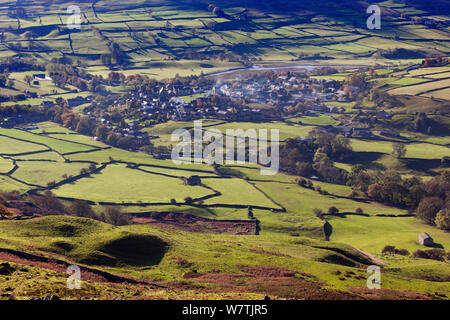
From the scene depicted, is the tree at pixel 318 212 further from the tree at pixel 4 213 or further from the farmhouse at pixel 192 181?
the tree at pixel 4 213

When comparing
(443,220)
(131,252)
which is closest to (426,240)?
(443,220)

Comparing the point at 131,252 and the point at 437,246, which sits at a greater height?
the point at 131,252

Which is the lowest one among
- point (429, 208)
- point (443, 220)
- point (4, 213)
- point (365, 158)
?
point (443, 220)

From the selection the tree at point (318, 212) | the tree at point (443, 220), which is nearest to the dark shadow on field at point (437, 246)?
the tree at point (443, 220)

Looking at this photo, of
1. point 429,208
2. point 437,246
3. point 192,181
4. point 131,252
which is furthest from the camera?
point 192,181

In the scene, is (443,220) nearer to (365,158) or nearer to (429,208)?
(429,208)

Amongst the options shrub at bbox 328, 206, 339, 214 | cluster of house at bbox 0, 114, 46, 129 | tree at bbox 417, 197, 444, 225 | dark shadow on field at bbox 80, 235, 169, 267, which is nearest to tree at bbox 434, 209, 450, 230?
tree at bbox 417, 197, 444, 225

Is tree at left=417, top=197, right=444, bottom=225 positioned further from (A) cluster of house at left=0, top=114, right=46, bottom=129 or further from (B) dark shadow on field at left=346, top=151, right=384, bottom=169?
(A) cluster of house at left=0, top=114, right=46, bottom=129
